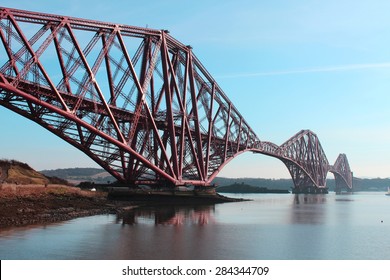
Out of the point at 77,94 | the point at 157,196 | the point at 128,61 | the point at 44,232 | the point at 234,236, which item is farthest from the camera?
the point at 157,196

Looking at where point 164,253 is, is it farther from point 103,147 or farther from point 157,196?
point 157,196

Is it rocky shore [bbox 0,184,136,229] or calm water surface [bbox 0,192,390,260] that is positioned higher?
rocky shore [bbox 0,184,136,229]

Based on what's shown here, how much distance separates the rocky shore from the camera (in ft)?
134

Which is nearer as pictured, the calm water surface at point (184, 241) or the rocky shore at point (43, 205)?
the calm water surface at point (184, 241)

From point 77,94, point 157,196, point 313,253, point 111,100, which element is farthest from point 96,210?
point 313,253

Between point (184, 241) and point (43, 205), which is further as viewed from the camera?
point (43, 205)

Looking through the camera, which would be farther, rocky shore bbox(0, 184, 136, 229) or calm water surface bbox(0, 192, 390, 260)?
rocky shore bbox(0, 184, 136, 229)

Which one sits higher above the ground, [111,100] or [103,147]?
[111,100]

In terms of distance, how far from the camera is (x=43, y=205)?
49344 mm

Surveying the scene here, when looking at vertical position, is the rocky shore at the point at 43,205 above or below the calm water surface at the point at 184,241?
above

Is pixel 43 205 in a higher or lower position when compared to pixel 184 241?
higher

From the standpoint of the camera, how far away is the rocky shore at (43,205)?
4084 centimetres

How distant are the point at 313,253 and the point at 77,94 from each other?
36.3 meters

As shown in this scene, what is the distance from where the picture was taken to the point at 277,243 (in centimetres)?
3500
